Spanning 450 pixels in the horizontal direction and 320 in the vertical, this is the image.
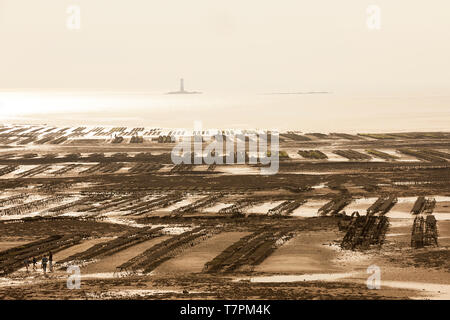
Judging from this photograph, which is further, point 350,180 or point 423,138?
point 423,138

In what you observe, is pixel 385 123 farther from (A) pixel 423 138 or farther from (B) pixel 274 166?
(B) pixel 274 166

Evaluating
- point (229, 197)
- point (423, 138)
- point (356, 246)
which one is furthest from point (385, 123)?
point (356, 246)

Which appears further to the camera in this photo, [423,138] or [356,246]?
[423,138]
